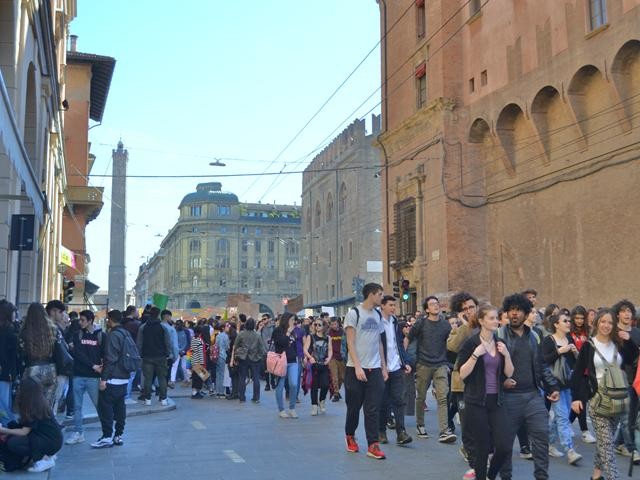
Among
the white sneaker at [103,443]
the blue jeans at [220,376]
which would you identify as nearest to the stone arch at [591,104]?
the blue jeans at [220,376]

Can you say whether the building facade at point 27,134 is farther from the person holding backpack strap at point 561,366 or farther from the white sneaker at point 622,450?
the white sneaker at point 622,450

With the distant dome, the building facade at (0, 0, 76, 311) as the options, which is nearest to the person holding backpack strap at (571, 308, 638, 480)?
the building facade at (0, 0, 76, 311)

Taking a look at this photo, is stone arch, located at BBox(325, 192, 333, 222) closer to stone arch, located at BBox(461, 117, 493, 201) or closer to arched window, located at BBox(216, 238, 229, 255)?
stone arch, located at BBox(461, 117, 493, 201)

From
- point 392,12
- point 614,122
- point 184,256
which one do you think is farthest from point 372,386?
point 184,256

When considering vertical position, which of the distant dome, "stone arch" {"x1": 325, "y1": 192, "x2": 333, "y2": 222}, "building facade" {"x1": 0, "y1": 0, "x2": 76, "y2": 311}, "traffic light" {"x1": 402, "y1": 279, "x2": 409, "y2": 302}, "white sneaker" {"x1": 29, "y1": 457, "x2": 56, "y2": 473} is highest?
the distant dome

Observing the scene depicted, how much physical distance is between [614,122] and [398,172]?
44.4 ft

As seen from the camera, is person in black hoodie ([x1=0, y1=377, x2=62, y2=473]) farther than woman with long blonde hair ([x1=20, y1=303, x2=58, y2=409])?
No

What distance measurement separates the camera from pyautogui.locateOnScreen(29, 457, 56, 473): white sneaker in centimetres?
711

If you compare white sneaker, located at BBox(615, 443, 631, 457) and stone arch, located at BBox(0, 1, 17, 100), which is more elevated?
stone arch, located at BBox(0, 1, 17, 100)

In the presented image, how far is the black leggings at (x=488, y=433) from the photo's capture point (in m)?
5.90

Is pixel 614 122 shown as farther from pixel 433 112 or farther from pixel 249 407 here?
pixel 249 407

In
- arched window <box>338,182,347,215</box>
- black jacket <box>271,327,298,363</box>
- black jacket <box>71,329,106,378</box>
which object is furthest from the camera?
arched window <box>338,182,347,215</box>

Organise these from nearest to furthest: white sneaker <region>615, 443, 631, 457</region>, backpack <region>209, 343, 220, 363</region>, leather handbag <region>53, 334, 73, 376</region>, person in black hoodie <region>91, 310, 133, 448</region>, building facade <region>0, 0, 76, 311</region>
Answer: leather handbag <region>53, 334, 73, 376</region>, white sneaker <region>615, 443, 631, 457</region>, person in black hoodie <region>91, 310, 133, 448</region>, building facade <region>0, 0, 76, 311</region>, backpack <region>209, 343, 220, 363</region>

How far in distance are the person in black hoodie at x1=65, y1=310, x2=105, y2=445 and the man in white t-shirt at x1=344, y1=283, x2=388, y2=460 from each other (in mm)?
3263
